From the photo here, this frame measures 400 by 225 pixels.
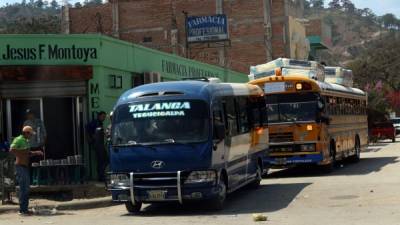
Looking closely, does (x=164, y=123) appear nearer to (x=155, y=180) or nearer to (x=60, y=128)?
(x=155, y=180)

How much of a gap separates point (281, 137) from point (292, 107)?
97 centimetres

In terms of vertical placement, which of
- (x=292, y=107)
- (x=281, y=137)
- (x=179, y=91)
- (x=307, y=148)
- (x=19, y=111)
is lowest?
(x=307, y=148)

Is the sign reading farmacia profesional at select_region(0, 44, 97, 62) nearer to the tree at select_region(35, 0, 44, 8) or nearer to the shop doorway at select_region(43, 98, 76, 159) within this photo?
the shop doorway at select_region(43, 98, 76, 159)

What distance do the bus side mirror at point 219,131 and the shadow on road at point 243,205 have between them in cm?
145

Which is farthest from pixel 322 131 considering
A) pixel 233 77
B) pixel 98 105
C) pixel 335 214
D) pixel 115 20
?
pixel 115 20

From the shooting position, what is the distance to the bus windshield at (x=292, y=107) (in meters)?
19.7

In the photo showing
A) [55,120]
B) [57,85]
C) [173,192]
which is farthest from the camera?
[55,120]

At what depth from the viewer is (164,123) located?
42.5 feet

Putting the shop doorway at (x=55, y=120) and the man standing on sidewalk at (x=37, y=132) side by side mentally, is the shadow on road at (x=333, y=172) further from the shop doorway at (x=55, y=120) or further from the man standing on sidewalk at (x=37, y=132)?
the man standing on sidewalk at (x=37, y=132)

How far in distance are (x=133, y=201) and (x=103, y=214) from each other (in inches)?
49.4

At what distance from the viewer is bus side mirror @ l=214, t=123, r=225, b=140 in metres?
13.0

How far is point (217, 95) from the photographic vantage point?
45.1ft

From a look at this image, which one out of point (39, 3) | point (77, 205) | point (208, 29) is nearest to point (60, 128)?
point (77, 205)

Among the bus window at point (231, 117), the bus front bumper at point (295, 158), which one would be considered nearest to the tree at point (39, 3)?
the bus front bumper at point (295, 158)
